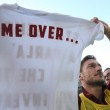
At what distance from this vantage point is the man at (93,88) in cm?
424

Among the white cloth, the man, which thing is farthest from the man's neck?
the white cloth

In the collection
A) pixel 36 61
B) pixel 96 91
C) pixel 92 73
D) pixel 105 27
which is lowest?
pixel 96 91

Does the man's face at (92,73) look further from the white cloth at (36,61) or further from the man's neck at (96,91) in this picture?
the white cloth at (36,61)

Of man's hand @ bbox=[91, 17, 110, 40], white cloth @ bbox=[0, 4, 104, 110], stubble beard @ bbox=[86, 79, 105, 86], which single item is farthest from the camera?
stubble beard @ bbox=[86, 79, 105, 86]

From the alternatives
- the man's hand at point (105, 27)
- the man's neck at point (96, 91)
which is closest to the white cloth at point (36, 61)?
the man's hand at point (105, 27)

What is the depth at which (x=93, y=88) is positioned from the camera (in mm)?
4457

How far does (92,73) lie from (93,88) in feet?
0.61

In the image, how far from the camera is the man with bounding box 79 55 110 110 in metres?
4.24

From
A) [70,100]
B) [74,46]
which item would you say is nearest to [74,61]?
[74,46]

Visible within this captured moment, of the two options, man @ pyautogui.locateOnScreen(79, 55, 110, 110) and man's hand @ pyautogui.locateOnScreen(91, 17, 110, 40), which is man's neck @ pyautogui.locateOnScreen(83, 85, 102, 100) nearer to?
man @ pyautogui.locateOnScreen(79, 55, 110, 110)

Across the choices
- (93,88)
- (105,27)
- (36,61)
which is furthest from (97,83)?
(36,61)

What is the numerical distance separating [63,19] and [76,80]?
653 millimetres

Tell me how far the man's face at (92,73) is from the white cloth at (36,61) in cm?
49

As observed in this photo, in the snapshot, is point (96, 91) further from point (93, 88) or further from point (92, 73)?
point (92, 73)
